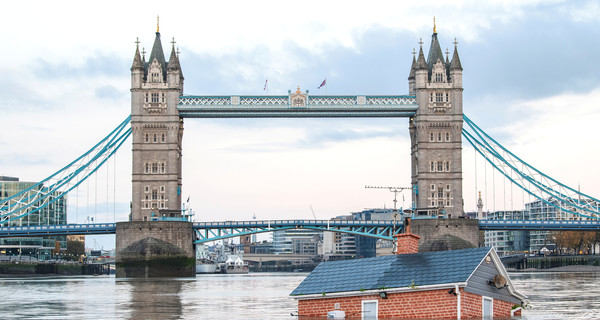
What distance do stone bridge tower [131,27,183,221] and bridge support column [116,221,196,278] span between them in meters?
4.98

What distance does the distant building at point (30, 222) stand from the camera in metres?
168

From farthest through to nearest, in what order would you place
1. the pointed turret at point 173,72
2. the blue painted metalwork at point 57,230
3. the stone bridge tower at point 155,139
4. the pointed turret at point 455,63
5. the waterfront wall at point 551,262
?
the waterfront wall at point 551,262, the pointed turret at point 455,63, the pointed turret at point 173,72, the stone bridge tower at point 155,139, the blue painted metalwork at point 57,230

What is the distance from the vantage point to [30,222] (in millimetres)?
169500

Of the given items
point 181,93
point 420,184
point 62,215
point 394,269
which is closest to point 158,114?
point 181,93

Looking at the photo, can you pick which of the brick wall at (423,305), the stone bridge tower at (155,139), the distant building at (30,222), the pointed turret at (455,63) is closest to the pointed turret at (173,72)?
the stone bridge tower at (155,139)

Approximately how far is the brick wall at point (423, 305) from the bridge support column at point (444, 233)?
8304cm

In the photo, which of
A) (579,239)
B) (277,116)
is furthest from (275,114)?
(579,239)

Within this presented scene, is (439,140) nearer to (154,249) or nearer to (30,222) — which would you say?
(154,249)

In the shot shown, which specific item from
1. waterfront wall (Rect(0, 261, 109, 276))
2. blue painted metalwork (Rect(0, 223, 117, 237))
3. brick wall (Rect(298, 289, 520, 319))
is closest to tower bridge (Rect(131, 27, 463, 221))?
blue painted metalwork (Rect(0, 223, 117, 237))

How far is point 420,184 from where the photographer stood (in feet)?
413

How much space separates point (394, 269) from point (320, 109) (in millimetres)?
90620

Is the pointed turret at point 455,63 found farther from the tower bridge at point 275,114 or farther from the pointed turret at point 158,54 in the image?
the pointed turret at point 158,54

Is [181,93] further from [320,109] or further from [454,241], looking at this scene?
[454,241]

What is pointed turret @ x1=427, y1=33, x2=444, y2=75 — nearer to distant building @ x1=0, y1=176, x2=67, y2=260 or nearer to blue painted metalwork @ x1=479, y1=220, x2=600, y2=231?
blue painted metalwork @ x1=479, y1=220, x2=600, y2=231
